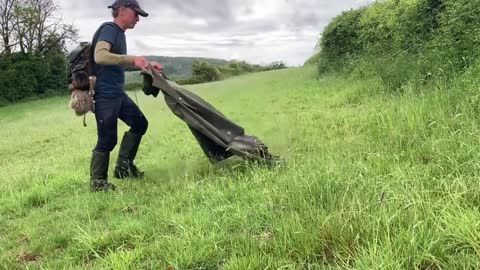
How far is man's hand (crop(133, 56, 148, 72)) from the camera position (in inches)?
235

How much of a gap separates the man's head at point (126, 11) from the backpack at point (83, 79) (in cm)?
29

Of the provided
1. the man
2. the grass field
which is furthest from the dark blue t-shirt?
the grass field

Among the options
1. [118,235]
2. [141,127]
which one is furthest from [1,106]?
[118,235]

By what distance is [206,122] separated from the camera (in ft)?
20.0

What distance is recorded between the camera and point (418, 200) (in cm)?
344

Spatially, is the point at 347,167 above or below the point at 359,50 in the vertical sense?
below

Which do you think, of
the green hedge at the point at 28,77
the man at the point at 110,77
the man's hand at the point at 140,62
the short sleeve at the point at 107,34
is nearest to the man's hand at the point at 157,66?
the man at the point at 110,77

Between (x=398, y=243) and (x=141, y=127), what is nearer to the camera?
(x=398, y=243)

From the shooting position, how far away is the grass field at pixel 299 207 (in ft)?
10.5

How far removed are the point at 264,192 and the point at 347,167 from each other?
781 millimetres

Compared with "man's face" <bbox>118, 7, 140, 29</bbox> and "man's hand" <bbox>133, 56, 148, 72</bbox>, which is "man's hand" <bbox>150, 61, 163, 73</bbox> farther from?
"man's face" <bbox>118, 7, 140, 29</bbox>

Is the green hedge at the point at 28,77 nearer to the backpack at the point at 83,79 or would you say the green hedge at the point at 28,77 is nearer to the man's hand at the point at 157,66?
the backpack at the point at 83,79

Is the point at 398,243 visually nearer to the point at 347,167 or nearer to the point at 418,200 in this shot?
the point at 418,200

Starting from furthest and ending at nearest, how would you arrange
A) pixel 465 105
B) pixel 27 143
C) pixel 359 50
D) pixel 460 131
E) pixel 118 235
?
pixel 359 50 < pixel 27 143 < pixel 465 105 < pixel 460 131 < pixel 118 235
